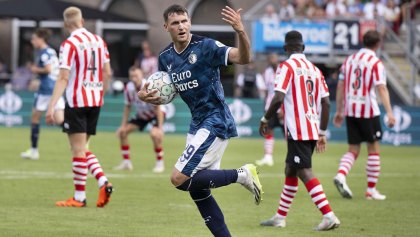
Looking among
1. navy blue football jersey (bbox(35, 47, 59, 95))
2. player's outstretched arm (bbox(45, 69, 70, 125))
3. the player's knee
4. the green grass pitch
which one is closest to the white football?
the player's knee

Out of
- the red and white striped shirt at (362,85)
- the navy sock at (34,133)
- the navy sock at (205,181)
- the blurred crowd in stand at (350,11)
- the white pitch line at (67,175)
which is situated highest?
the blurred crowd in stand at (350,11)

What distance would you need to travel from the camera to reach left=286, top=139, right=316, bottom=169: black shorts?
11055mm

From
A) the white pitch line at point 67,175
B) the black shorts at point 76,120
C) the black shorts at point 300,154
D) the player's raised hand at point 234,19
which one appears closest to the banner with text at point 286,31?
the white pitch line at point 67,175

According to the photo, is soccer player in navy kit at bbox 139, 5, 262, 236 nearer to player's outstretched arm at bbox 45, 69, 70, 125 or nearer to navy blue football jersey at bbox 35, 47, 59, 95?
player's outstretched arm at bbox 45, 69, 70, 125

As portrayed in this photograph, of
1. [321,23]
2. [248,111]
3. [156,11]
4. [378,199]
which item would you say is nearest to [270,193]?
[378,199]

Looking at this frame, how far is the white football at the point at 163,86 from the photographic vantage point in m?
9.13

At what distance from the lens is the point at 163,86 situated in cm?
914

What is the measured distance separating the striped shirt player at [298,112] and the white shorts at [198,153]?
2083mm

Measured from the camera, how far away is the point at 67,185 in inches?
602

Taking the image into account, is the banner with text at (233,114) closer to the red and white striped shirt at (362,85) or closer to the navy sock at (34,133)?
the navy sock at (34,133)

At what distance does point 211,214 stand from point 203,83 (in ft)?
3.82

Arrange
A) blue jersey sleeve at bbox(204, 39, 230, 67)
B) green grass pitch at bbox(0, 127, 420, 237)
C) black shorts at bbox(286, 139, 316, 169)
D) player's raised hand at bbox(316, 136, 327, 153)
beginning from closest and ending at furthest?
blue jersey sleeve at bbox(204, 39, 230, 67), green grass pitch at bbox(0, 127, 420, 237), black shorts at bbox(286, 139, 316, 169), player's raised hand at bbox(316, 136, 327, 153)

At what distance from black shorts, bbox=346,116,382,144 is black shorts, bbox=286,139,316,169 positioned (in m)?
3.30

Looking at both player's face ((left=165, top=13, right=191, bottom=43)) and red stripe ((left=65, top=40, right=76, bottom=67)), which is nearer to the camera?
player's face ((left=165, top=13, right=191, bottom=43))
